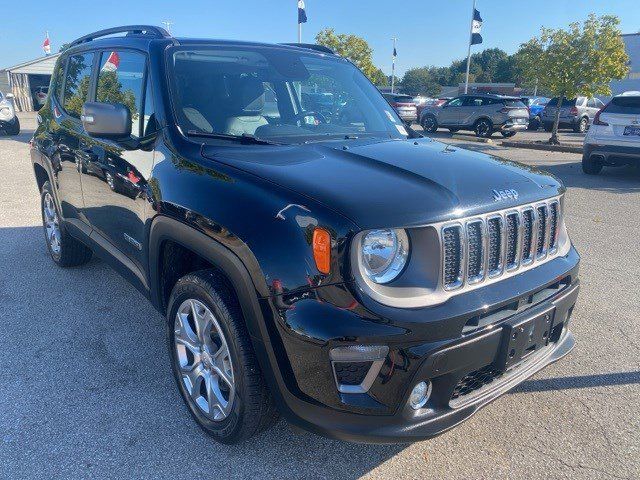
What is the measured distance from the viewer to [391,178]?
7.50 ft

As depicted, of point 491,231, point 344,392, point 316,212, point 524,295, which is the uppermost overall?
point 316,212

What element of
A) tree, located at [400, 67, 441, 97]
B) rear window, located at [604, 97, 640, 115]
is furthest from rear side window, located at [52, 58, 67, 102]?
tree, located at [400, 67, 441, 97]

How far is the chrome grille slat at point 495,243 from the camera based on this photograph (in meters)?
2.08

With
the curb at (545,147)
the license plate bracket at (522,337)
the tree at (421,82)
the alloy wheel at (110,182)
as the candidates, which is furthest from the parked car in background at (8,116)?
the tree at (421,82)

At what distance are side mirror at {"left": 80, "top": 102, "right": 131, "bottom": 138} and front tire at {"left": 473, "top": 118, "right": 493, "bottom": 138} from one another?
1826 cm

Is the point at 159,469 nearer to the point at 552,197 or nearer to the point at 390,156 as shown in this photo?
the point at 390,156

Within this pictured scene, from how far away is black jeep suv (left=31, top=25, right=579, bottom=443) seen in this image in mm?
1943

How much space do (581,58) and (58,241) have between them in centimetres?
1501

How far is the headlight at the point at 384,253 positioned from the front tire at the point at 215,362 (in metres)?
0.62

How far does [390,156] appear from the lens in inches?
105

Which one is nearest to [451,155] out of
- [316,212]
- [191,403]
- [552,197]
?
[552,197]

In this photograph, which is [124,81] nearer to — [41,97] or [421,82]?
[41,97]

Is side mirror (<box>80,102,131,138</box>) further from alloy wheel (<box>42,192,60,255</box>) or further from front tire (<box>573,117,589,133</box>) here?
front tire (<box>573,117,589,133</box>)

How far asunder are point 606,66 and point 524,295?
1515 cm
